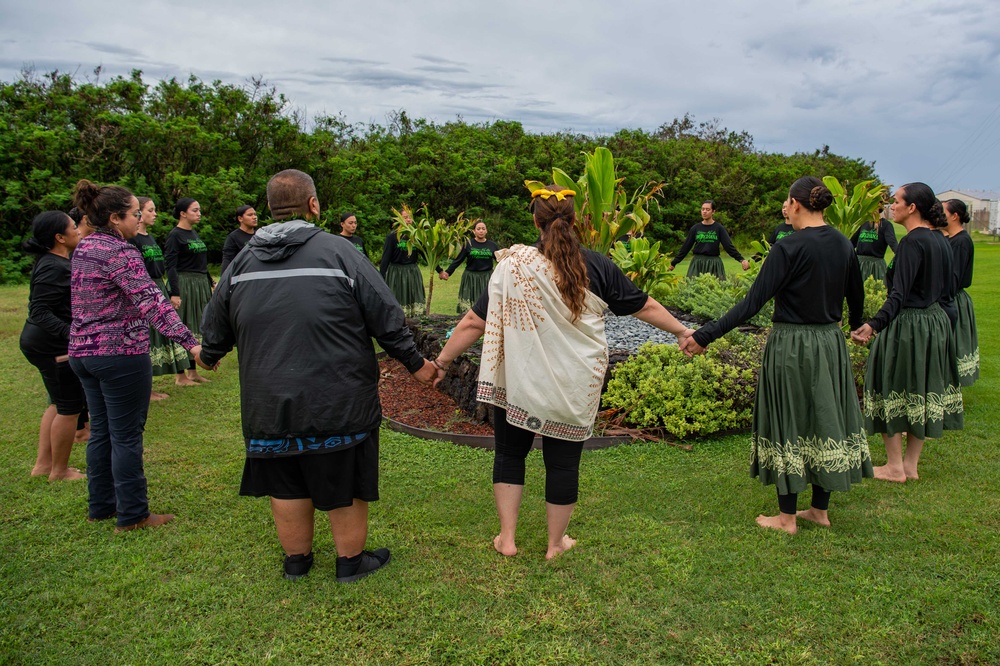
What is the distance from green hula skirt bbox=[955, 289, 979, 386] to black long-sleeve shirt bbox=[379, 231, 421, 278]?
20.9ft

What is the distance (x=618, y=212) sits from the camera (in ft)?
23.0

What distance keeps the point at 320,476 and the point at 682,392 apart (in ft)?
9.96

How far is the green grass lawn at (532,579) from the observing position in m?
2.65

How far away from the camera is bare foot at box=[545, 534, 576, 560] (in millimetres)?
3297

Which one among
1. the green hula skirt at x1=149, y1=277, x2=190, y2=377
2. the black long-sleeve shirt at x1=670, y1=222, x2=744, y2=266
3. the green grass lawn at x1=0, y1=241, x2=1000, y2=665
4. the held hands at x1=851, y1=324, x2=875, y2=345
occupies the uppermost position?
the black long-sleeve shirt at x1=670, y1=222, x2=744, y2=266

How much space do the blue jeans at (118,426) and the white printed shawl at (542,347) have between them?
187 cm

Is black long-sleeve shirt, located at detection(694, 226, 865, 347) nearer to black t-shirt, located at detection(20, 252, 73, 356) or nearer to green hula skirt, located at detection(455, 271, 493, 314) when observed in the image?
black t-shirt, located at detection(20, 252, 73, 356)

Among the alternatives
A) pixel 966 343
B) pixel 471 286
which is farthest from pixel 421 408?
pixel 471 286

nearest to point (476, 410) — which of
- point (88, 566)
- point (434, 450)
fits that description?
point (434, 450)

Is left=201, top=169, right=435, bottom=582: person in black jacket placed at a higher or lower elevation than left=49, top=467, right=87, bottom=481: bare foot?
higher

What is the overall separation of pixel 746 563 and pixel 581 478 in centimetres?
129

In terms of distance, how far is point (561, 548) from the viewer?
3.34 m

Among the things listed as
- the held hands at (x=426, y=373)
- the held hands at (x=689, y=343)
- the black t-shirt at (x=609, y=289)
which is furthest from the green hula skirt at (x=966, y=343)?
the held hands at (x=426, y=373)

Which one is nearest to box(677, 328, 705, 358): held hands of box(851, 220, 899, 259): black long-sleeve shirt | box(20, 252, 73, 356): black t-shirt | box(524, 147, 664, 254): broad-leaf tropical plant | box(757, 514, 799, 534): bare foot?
box(757, 514, 799, 534): bare foot
